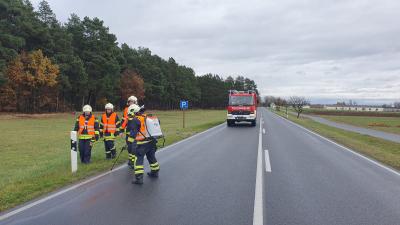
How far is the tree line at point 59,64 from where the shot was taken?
47688mm

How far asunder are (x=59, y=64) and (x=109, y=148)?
46.9 metres

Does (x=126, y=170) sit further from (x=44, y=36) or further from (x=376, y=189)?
(x=44, y=36)

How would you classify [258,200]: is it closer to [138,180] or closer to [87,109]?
[138,180]

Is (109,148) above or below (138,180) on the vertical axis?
above

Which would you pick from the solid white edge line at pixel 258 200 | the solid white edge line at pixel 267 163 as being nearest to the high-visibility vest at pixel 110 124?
the solid white edge line at pixel 258 200

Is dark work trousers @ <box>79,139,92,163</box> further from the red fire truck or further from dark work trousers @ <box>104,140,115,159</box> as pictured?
the red fire truck

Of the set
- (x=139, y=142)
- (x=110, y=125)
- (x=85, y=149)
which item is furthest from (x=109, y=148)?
(x=139, y=142)

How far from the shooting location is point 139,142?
8508mm

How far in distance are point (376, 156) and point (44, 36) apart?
49.7 meters

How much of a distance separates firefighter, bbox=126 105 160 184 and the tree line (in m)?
39.1

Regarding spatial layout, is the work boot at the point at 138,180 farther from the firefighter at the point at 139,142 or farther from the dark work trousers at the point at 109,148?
the dark work trousers at the point at 109,148

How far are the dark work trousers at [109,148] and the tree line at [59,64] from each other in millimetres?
35990

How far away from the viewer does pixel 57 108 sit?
60125 mm

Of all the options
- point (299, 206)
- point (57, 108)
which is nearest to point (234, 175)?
point (299, 206)
